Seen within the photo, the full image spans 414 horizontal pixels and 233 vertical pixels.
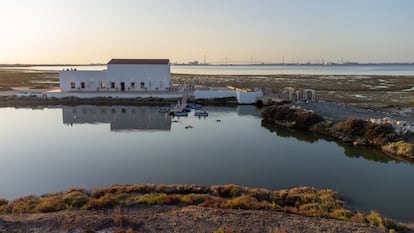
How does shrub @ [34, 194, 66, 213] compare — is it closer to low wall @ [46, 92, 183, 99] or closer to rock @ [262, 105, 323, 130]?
rock @ [262, 105, 323, 130]

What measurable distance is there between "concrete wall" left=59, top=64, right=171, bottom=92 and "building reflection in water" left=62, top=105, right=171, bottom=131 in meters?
7.56

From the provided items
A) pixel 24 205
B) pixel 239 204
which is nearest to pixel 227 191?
pixel 239 204

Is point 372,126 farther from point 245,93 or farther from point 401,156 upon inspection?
point 245,93

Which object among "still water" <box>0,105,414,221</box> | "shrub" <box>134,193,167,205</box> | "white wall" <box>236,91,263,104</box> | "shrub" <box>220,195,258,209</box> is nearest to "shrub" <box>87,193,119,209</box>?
"shrub" <box>134,193,167,205</box>

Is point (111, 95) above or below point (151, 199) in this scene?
above

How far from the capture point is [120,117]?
117 ft

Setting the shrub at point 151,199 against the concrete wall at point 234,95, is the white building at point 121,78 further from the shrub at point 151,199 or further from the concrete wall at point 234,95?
the shrub at point 151,199

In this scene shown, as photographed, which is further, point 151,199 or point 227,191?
point 227,191

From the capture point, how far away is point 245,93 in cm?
4484

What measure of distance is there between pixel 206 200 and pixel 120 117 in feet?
81.1

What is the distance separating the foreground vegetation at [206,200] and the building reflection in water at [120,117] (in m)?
15.9

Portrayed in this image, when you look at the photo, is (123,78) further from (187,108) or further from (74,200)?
(74,200)

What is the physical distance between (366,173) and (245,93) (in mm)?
27363

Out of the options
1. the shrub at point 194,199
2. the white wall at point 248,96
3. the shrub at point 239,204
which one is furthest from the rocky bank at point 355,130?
the shrub at point 194,199
